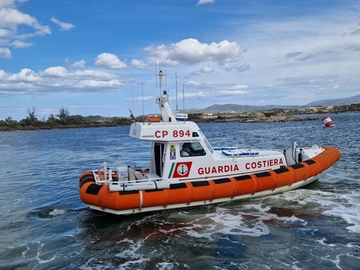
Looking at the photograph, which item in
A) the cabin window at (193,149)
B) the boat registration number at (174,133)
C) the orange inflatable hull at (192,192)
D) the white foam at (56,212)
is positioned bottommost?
the white foam at (56,212)

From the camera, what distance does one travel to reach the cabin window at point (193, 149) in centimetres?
1039

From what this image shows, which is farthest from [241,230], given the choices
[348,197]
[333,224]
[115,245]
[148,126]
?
[348,197]

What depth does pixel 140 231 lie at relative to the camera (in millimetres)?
8844

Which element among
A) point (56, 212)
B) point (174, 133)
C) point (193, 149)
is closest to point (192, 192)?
point (193, 149)

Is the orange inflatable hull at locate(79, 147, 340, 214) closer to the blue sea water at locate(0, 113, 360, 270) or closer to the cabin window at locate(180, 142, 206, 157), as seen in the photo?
the blue sea water at locate(0, 113, 360, 270)

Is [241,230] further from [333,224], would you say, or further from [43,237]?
[43,237]

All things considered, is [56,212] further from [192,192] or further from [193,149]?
[193,149]

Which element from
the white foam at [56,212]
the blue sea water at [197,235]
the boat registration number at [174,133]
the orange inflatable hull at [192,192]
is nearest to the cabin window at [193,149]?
the boat registration number at [174,133]

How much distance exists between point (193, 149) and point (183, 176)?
36.4 inches

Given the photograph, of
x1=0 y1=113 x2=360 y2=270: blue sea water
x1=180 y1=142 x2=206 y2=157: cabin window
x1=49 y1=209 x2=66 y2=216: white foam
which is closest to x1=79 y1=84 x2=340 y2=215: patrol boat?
x1=180 y1=142 x2=206 y2=157: cabin window

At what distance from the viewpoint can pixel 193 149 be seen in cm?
1045

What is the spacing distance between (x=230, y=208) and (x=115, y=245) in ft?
12.9

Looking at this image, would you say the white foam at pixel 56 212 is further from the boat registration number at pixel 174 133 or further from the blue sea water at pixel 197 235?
the boat registration number at pixel 174 133

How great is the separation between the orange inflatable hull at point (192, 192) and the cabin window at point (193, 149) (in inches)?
38.4
